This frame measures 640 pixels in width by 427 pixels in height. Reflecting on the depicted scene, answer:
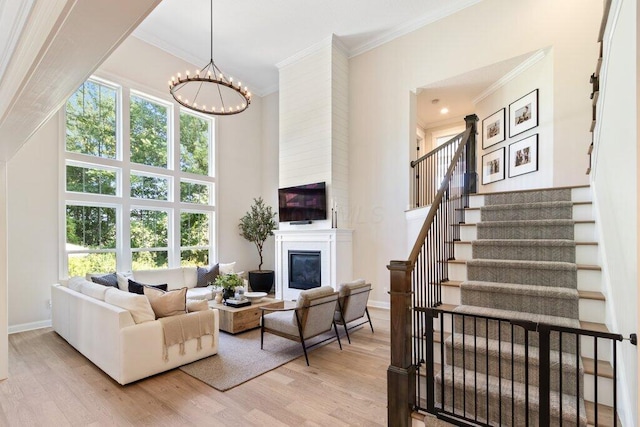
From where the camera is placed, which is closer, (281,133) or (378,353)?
(378,353)

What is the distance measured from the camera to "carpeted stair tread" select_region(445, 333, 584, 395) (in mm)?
2117

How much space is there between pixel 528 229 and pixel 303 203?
14.2 ft

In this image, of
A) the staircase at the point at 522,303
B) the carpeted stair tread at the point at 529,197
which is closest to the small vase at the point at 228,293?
the staircase at the point at 522,303

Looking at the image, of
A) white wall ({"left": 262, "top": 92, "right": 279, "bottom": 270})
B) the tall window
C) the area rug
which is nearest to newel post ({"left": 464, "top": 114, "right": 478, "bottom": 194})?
the area rug

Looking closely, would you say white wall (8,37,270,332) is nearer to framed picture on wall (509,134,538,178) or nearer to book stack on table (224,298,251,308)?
book stack on table (224,298,251,308)

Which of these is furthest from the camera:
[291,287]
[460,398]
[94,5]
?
[291,287]

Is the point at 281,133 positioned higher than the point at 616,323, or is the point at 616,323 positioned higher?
the point at 281,133

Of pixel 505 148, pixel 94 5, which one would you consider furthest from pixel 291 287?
pixel 94 5

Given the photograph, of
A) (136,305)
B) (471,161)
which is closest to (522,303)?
(471,161)

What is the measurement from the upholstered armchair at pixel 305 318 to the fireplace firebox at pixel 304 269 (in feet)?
8.21

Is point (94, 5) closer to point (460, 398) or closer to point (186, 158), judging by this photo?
point (460, 398)

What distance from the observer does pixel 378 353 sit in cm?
382

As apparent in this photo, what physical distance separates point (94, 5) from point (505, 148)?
6.71m

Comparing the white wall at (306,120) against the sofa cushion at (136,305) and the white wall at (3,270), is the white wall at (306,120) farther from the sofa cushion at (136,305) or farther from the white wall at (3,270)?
the white wall at (3,270)
